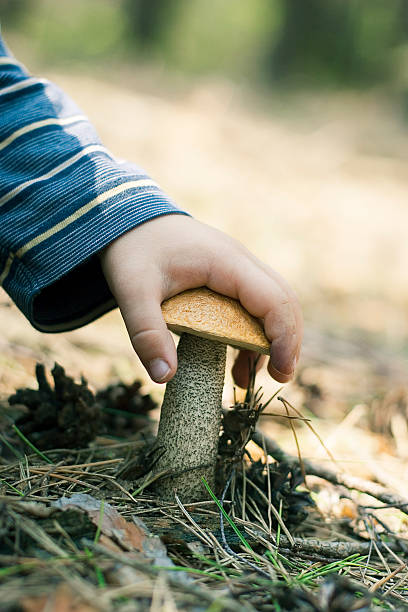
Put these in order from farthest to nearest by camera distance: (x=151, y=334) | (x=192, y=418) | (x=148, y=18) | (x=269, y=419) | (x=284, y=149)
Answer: (x=148, y=18) < (x=284, y=149) < (x=269, y=419) < (x=192, y=418) < (x=151, y=334)

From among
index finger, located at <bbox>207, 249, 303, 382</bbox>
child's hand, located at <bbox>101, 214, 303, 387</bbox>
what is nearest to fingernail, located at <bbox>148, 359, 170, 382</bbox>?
child's hand, located at <bbox>101, 214, 303, 387</bbox>

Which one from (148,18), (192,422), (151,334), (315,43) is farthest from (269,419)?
(148,18)

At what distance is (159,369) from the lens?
4.05 feet

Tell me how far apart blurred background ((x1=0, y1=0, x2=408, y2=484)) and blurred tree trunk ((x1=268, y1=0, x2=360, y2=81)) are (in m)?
0.03

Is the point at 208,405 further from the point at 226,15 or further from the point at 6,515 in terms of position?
the point at 226,15

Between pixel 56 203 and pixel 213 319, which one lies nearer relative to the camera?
pixel 213 319

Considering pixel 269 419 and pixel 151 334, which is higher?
pixel 151 334

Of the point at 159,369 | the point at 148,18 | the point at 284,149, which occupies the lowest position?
the point at 159,369

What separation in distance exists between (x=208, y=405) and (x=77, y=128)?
0.92 meters

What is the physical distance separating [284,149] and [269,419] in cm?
658

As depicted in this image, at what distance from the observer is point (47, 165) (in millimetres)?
1437

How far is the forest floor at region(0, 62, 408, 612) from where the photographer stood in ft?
2.84

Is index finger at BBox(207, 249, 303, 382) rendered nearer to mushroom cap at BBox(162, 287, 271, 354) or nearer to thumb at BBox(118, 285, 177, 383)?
mushroom cap at BBox(162, 287, 271, 354)

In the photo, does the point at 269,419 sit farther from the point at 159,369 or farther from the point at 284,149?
the point at 284,149
